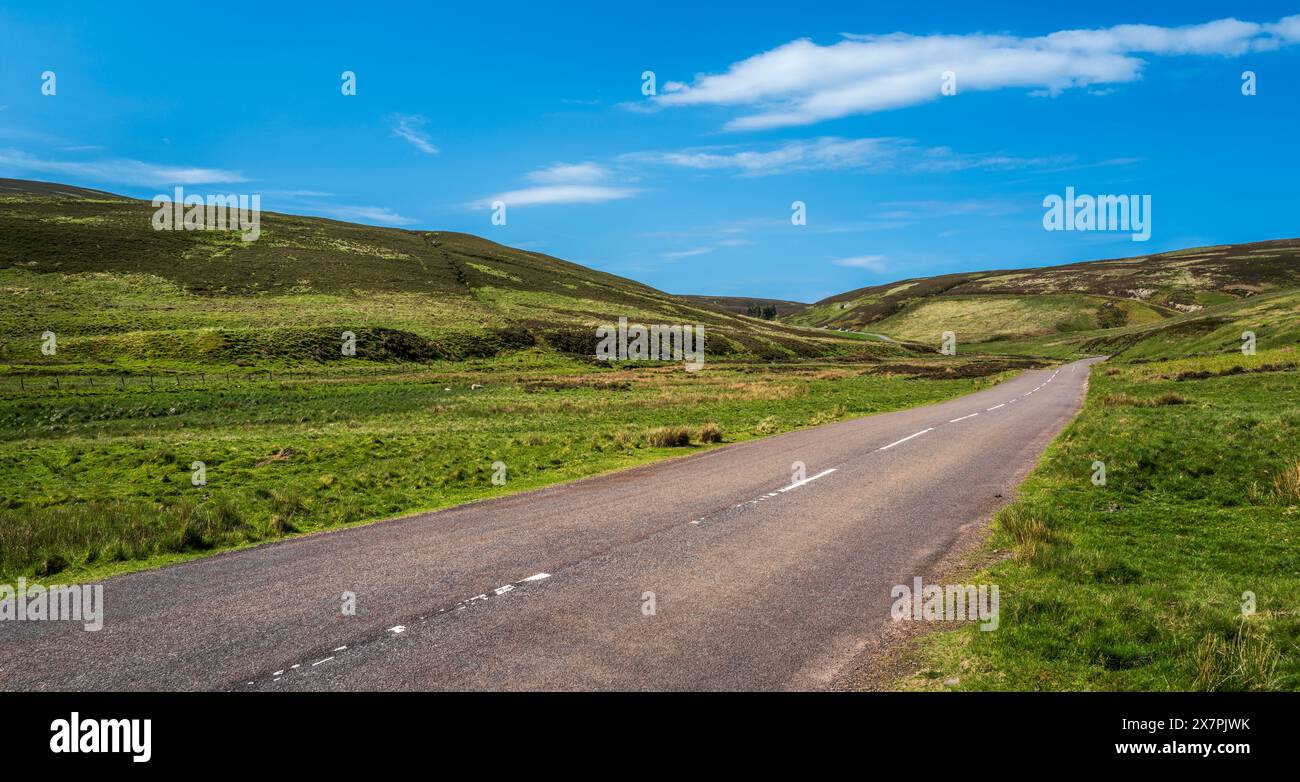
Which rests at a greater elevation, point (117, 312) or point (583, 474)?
point (117, 312)

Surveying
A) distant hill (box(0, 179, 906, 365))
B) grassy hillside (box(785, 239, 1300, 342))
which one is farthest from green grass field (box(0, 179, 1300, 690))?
grassy hillside (box(785, 239, 1300, 342))

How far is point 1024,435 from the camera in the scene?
931 inches

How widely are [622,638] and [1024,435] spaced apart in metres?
21.4

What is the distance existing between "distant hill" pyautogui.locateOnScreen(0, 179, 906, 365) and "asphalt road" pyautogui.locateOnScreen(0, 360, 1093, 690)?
66.1 metres

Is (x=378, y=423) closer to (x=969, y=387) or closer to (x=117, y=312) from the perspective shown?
(x=969, y=387)

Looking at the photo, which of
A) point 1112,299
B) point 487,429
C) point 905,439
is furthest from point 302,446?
point 1112,299

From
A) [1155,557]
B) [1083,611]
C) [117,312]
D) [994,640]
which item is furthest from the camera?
[117,312]

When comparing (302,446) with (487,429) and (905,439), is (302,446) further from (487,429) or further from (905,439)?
(905,439)

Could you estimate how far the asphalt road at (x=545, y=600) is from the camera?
6383mm

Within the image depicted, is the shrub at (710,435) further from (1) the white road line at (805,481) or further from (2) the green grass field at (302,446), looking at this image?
(1) the white road line at (805,481)

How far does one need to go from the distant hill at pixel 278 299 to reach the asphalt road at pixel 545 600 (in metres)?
66.1

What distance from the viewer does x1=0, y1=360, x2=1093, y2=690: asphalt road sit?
251 inches

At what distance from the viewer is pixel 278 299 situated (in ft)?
295

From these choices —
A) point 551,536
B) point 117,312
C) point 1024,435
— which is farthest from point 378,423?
point 117,312
